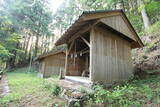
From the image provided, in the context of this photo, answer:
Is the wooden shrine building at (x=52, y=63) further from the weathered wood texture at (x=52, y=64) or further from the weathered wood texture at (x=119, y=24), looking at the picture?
the weathered wood texture at (x=119, y=24)

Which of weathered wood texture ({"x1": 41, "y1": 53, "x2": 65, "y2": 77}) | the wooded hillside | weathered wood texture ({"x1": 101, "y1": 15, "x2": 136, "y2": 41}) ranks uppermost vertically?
the wooded hillside

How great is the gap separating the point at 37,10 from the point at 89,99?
26089 mm

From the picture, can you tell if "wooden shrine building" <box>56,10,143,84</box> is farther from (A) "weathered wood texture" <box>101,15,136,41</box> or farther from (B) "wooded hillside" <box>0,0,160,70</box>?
(B) "wooded hillside" <box>0,0,160,70</box>

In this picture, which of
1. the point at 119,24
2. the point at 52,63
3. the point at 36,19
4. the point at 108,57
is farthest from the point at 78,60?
the point at 36,19

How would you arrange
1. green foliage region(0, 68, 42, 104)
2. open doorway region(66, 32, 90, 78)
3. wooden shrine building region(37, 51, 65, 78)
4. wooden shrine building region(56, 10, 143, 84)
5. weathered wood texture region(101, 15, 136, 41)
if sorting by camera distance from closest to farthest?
1. green foliage region(0, 68, 42, 104)
2. wooden shrine building region(56, 10, 143, 84)
3. weathered wood texture region(101, 15, 136, 41)
4. open doorway region(66, 32, 90, 78)
5. wooden shrine building region(37, 51, 65, 78)

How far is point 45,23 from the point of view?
86.7 feet

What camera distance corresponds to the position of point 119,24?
21.9ft

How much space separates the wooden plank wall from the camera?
574 cm

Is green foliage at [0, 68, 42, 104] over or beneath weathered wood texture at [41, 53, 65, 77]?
beneath

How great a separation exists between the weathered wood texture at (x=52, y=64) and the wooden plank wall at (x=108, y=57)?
412 inches

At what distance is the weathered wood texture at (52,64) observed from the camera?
1542 centimetres

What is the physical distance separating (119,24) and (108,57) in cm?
206

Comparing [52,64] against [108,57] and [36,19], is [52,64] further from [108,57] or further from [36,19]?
[36,19]

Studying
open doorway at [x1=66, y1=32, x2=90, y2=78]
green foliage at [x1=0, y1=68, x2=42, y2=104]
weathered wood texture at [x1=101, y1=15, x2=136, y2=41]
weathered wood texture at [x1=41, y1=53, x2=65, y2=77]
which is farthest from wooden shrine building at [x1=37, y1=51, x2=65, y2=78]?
weathered wood texture at [x1=101, y1=15, x2=136, y2=41]
